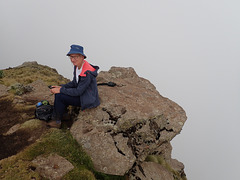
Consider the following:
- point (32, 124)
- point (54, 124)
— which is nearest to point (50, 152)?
point (54, 124)

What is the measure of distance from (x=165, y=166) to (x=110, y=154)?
5.83 m

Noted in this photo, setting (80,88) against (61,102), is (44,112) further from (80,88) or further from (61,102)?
(80,88)

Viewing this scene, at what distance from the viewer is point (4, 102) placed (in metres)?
13.0

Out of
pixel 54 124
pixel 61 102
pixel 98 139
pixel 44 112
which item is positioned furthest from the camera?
pixel 44 112

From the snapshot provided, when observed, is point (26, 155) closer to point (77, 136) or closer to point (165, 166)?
point (77, 136)

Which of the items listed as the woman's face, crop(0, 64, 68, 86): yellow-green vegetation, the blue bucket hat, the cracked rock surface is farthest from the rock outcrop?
crop(0, 64, 68, 86): yellow-green vegetation

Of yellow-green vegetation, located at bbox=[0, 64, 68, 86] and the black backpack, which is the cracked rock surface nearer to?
the black backpack

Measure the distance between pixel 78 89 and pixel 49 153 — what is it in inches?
130

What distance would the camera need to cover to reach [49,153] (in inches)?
292

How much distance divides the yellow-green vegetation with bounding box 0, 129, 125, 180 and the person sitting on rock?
1.33 meters

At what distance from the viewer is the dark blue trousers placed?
29.1 feet

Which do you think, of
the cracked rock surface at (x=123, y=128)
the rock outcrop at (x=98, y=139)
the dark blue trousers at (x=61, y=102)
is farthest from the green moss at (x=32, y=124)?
the cracked rock surface at (x=123, y=128)

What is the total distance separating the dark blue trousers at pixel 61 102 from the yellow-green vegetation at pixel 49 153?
38.4 inches

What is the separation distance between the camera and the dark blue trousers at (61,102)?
8.87 meters
